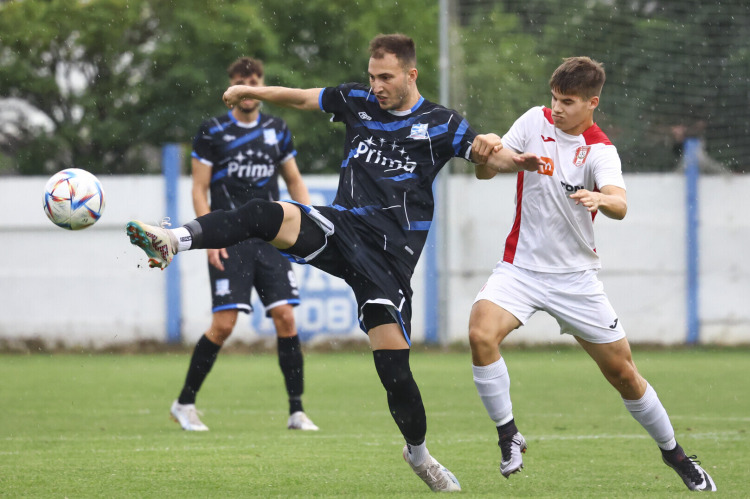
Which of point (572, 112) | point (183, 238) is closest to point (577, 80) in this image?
point (572, 112)

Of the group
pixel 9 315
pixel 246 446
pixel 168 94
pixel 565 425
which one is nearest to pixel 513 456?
pixel 246 446

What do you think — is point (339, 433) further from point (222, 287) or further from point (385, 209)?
point (385, 209)

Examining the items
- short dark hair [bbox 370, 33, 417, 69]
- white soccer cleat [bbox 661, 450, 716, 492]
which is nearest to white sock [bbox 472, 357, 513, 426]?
white soccer cleat [bbox 661, 450, 716, 492]

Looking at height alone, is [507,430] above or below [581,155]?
below

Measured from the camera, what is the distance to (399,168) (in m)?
5.07

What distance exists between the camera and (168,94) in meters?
21.9

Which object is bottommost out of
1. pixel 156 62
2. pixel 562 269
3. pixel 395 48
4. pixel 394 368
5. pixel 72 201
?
pixel 394 368

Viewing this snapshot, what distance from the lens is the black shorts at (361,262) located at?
4883mm

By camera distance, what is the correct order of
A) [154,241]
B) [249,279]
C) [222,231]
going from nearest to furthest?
1. [154,241]
2. [222,231]
3. [249,279]

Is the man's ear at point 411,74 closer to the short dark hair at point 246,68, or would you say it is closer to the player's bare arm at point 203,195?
the short dark hair at point 246,68

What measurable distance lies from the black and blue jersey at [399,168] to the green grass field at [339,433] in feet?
4.07

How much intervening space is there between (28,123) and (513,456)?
19.3 metres

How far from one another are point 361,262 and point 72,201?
147 cm

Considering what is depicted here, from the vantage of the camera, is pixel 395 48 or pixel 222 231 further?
pixel 395 48
